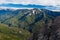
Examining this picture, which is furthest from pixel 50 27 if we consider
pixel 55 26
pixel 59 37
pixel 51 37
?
pixel 59 37

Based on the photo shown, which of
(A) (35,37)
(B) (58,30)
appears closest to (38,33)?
(A) (35,37)

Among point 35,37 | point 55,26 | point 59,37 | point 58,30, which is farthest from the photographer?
point 35,37

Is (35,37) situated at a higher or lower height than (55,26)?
lower

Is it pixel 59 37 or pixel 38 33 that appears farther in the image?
pixel 38 33

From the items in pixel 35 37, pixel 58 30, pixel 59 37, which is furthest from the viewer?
pixel 35 37

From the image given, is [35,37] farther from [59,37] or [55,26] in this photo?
[59,37]

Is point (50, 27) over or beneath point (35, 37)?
over

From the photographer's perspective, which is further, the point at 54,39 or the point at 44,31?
the point at 44,31

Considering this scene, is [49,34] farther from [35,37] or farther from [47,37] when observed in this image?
[35,37]

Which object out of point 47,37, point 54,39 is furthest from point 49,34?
point 54,39

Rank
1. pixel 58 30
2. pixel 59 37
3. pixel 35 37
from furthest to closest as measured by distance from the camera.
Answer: pixel 35 37 → pixel 58 30 → pixel 59 37
